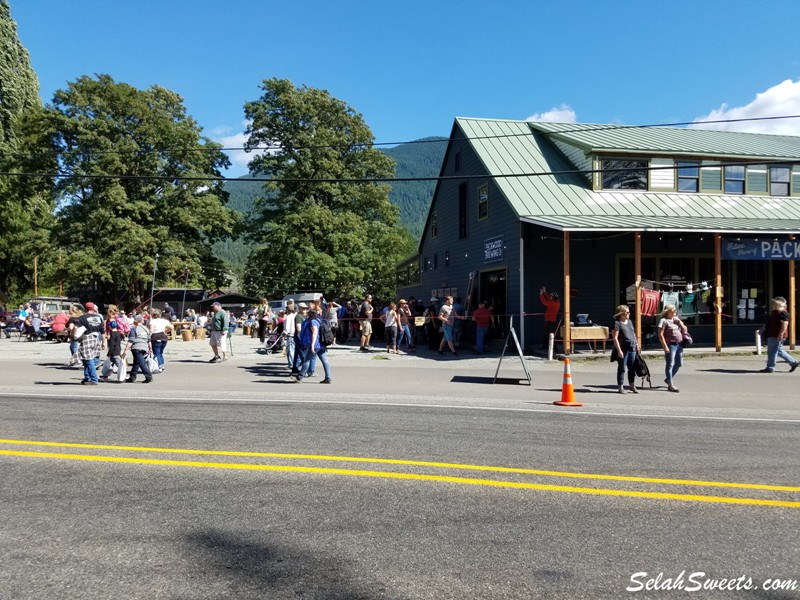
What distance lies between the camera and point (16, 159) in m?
39.1

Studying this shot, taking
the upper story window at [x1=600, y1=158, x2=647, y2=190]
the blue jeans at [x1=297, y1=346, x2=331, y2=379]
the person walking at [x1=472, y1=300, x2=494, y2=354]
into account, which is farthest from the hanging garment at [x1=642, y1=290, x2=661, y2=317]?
the blue jeans at [x1=297, y1=346, x2=331, y2=379]

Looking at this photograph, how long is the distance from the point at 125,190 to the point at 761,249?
114 feet

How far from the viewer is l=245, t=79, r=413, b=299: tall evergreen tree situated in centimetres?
4169

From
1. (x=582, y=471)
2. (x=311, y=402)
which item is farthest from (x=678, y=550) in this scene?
(x=311, y=402)

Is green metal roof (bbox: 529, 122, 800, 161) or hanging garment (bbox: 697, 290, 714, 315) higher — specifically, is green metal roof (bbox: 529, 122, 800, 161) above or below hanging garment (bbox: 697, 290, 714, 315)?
Result: above

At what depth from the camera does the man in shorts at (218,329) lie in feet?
58.9

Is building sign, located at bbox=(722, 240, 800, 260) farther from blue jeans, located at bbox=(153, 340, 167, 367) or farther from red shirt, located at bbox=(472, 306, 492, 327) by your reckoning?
blue jeans, located at bbox=(153, 340, 167, 367)

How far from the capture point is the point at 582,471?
20.7 feet

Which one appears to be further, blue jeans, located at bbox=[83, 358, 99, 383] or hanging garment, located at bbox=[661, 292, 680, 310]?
hanging garment, located at bbox=[661, 292, 680, 310]

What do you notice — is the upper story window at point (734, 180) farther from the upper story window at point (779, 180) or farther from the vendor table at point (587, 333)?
the vendor table at point (587, 333)

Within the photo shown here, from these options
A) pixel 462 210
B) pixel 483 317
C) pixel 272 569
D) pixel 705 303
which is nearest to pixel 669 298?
pixel 705 303

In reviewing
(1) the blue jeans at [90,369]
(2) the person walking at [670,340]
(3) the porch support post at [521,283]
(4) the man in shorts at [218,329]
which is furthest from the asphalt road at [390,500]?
(3) the porch support post at [521,283]

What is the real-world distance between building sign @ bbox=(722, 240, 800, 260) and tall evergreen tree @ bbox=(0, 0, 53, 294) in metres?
36.9

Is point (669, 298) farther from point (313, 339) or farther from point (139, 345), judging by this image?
point (139, 345)
